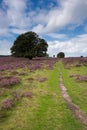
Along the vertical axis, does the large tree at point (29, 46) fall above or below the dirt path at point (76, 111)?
above

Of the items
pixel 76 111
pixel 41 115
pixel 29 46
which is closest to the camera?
pixel 41 115

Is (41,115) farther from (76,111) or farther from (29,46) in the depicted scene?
(29,46)

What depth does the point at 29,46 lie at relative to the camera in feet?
262

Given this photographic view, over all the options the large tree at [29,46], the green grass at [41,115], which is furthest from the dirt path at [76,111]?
the large tree at [29,46]

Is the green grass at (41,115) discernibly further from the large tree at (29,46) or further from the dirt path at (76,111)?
the large tree at (29,46)

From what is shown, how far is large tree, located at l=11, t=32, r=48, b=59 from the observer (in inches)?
3095

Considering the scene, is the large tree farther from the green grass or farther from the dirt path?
the dirt path

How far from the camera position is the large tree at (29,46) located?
258ft

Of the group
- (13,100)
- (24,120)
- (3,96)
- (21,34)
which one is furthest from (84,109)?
(21,34)

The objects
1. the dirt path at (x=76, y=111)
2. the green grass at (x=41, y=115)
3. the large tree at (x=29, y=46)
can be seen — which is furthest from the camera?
the large tree at (x=29, y=46)

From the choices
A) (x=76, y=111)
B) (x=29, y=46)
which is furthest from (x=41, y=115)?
(x=29, y=46)

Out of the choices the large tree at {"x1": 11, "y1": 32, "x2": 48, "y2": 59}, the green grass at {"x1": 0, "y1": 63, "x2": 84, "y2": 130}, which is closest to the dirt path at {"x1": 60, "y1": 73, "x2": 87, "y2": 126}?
the green grass at {"x1": 0, "y1": 63, "x2": 84, "y2": 130}

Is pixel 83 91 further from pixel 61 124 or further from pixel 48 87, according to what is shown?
pixel 61 124

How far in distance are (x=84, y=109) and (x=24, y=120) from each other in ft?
16.2
